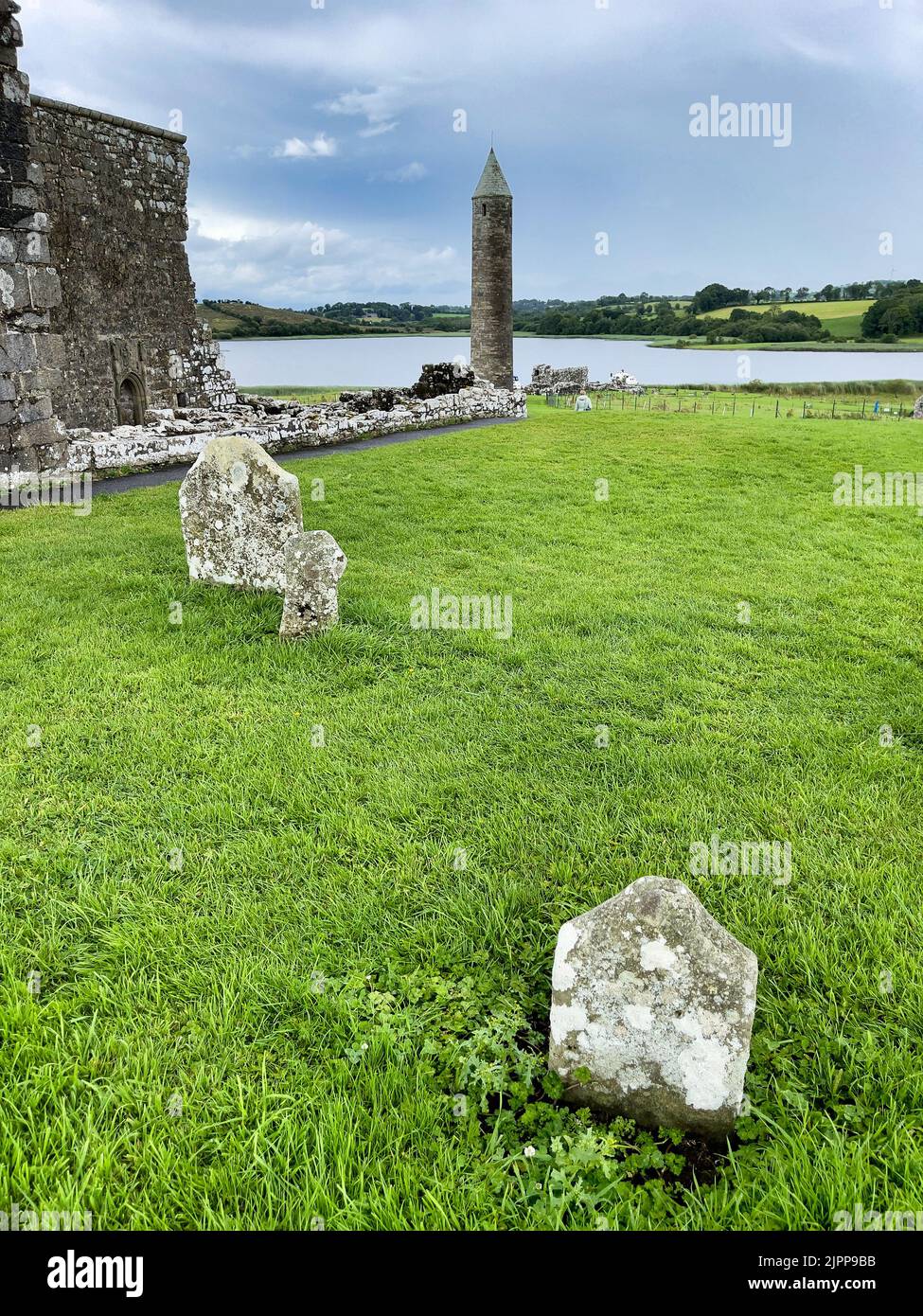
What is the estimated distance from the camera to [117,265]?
67.3 ft

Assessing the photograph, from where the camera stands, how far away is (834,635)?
729 cm

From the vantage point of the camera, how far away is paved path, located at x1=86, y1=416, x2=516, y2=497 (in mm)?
13555

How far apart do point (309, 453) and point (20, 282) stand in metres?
7.39

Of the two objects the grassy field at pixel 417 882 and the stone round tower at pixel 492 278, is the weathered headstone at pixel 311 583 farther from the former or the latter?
the stone round tower at pixel 492 278

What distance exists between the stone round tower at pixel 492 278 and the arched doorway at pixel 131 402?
63.6ft

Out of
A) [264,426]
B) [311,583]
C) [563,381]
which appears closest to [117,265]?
[264,426]

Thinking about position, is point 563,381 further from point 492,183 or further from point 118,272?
point 118,272

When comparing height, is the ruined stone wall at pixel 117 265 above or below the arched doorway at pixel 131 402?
above

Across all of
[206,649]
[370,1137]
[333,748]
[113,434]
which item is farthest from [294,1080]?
[113,434]

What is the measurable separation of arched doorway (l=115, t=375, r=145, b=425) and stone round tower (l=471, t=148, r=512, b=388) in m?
19.4

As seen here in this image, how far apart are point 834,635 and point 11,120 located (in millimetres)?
12541

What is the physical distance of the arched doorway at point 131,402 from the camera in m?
21.3

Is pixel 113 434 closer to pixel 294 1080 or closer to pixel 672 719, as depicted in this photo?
pixel 672 719

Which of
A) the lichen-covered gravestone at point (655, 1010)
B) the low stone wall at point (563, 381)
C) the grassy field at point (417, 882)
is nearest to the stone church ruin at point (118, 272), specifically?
the grassy field at point (417, 882)
